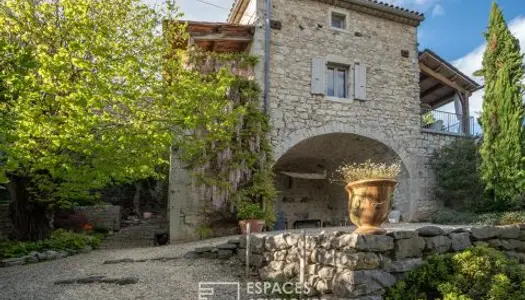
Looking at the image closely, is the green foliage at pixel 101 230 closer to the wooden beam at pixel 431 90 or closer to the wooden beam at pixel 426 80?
the wooden beam at pixel 426 80

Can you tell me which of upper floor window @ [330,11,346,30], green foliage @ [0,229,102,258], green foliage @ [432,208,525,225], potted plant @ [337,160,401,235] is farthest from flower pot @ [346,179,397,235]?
upper floor window @ [330,11,346,30]

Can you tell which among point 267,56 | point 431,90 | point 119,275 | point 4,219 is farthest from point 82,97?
point 431,90

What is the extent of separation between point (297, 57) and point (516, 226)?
21.3 feet

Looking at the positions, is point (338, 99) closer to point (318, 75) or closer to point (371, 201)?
point (318, 75)

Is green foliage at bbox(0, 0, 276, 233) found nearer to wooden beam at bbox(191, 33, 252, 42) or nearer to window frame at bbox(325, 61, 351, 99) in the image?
wooden beam at bbox(191, 33, 252, 42)

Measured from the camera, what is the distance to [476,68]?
11.2m

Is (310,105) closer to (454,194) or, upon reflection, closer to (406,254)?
(454,194)

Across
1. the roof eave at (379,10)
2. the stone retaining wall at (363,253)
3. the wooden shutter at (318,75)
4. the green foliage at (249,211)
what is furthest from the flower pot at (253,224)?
A: the roof eave at (379,10)

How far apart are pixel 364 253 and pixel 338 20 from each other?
27.8ft

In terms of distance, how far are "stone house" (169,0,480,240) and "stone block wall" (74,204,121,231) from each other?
4792 mm

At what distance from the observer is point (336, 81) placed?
1084 centimetres

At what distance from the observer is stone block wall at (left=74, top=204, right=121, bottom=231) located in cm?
1233

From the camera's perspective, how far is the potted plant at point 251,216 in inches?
325

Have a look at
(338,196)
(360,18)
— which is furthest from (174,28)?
(338,196)
